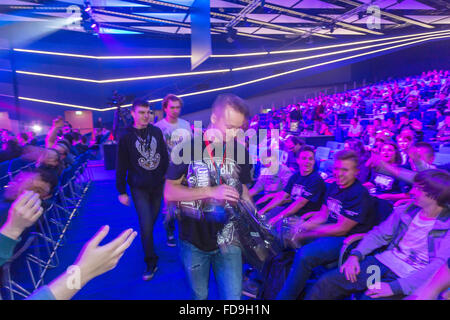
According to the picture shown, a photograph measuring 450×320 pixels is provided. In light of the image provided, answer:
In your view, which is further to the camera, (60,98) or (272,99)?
(272,99)

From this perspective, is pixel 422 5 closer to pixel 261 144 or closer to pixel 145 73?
pixel 261 144

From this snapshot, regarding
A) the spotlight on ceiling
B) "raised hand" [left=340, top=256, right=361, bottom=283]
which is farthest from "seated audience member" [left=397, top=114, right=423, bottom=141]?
the spotlight on ceiling

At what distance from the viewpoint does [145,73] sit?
15.1 meters

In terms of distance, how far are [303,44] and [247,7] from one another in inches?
319

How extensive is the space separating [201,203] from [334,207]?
4.91 feet

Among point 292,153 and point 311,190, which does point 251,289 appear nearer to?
point 311,190

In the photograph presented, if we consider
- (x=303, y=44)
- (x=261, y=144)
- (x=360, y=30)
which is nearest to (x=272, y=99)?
(x=303, y=44)

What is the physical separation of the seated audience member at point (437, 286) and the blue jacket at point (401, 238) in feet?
0.51

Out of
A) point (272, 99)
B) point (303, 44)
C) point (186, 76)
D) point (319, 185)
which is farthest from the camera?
point (272, 99)

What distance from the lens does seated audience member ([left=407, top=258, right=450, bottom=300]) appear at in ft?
5.21

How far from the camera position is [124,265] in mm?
3080

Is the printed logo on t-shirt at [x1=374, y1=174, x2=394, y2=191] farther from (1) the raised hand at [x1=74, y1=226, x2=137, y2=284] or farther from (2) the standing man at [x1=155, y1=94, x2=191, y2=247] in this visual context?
(1) the raised hand at [x1=74, y1=226, x2=137, y2=284]

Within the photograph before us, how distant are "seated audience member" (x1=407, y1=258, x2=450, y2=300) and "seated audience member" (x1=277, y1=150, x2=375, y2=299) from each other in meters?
0.66

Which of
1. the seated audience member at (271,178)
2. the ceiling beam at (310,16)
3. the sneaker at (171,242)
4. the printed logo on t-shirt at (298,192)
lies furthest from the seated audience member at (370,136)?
the ceiling beam at (310,16)
